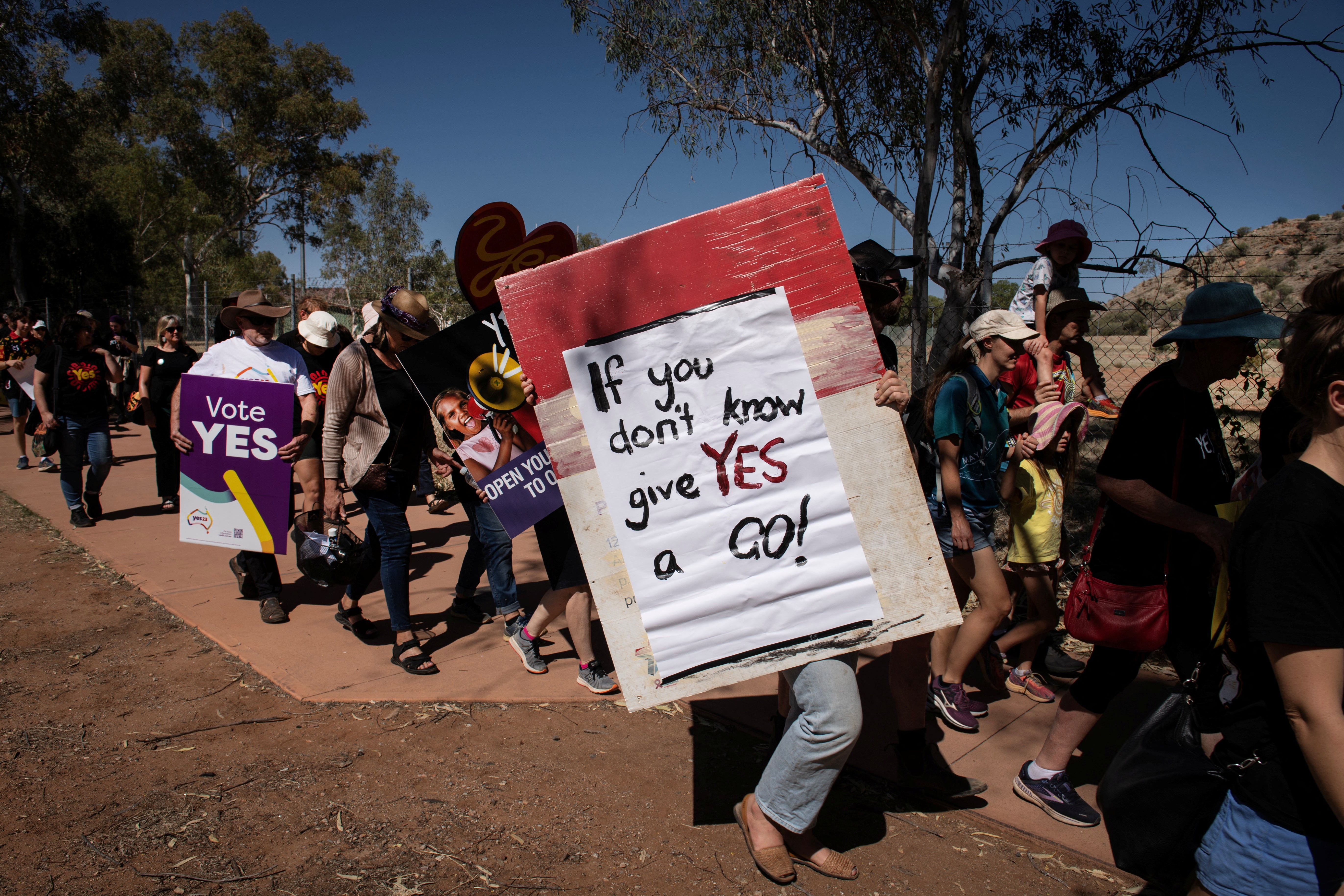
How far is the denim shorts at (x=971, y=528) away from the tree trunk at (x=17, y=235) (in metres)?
30.3

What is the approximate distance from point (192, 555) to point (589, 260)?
5.30m

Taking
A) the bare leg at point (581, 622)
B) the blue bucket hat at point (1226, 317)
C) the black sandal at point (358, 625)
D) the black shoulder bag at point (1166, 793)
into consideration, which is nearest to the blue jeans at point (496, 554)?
the bare leg at point (581, 622)

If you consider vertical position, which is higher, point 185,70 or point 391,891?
point 185,70

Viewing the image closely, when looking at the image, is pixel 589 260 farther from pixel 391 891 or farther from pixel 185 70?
pixel 185 70

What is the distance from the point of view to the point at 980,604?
11.5ft

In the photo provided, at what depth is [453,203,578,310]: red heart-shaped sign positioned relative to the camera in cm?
412

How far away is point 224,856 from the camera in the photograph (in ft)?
8.82

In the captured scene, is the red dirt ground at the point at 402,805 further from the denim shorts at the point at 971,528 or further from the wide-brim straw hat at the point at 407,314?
the wide-brim straw hat at the point at 407,314

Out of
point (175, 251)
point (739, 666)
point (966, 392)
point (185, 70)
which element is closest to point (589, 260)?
point (739, 666)

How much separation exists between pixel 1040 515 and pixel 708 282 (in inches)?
89.8

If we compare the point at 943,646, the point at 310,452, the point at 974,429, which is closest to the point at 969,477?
the point at 974,429

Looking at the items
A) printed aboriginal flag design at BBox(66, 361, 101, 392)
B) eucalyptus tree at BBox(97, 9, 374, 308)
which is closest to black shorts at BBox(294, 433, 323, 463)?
printed aboriginal flag design at BBox(66, 361, 101, 392)

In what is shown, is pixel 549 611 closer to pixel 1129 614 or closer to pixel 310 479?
pixel 310 479

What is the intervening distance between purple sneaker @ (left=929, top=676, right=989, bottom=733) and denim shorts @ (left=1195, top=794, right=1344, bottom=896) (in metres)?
→ 1.73
